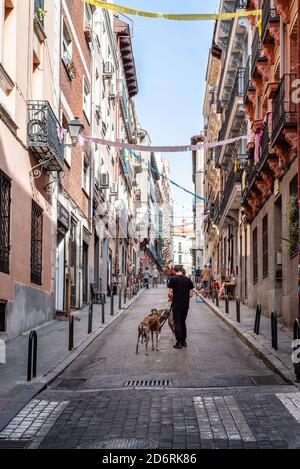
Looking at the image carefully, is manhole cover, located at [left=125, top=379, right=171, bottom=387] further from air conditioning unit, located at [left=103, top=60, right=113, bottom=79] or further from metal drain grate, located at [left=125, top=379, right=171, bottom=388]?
air conditioning unit, located at [left=103, top=60, right=113, bottom=79]

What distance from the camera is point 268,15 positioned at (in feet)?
65.0

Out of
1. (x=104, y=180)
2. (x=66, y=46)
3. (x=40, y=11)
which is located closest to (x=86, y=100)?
(x=66, y=46)

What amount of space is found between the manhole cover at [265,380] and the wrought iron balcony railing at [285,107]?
6.84 meters

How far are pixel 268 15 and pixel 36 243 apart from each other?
8.51m

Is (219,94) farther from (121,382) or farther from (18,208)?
(121,382)

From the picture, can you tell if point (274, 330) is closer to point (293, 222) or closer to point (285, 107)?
point (293, 222)

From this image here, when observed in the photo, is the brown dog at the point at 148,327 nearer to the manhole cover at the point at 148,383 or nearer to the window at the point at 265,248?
the manhole cover at the point at 148,383

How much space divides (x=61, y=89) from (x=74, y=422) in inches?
605

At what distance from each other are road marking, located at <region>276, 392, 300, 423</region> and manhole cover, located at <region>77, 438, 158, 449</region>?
183cm

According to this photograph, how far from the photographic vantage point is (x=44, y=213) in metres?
19.3

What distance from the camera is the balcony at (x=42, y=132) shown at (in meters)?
17.2

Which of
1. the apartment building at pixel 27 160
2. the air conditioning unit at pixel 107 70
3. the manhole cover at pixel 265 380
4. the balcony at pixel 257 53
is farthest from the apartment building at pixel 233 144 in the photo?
the manhole cover at pixel 265 380

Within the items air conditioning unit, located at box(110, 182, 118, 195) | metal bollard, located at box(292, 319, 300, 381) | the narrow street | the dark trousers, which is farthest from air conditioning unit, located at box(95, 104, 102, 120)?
metal bollard, located at box(292, 319, 300, 381)
